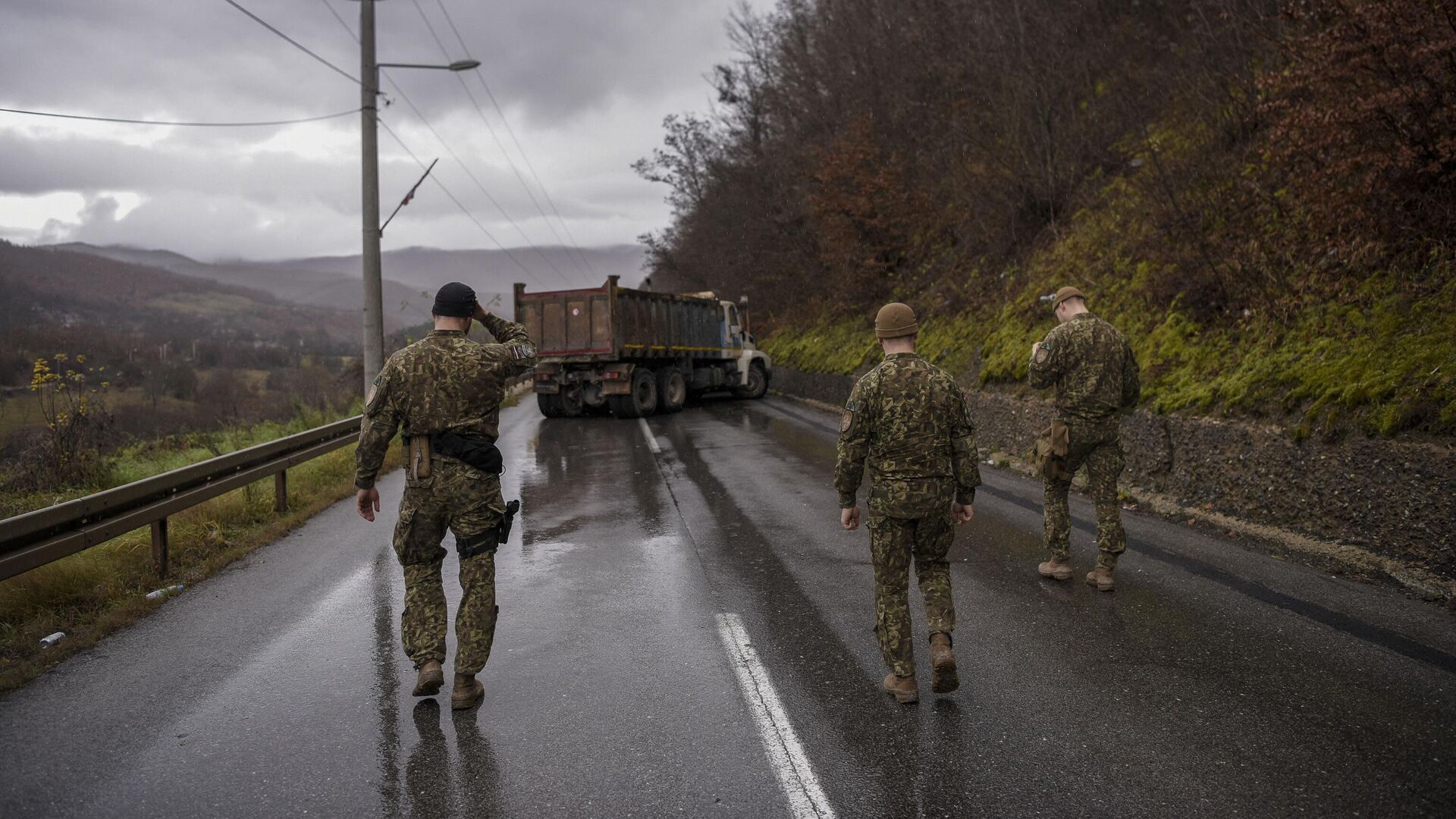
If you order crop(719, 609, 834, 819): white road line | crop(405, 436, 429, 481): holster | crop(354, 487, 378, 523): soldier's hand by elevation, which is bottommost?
crop(719, 609, 834, 819): white road line

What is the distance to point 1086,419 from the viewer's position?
597cm

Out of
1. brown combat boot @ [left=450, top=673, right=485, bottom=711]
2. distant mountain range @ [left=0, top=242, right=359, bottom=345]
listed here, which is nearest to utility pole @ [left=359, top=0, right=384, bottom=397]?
distant mountain range @ [left=0, top=242, right=359, bottom=345]

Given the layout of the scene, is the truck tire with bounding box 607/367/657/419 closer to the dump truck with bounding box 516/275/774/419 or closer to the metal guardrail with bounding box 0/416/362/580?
the dump truck with bounding box 516/275/774/419

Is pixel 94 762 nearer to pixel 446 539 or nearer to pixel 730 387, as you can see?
pixel 446 539

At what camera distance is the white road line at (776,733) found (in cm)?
325

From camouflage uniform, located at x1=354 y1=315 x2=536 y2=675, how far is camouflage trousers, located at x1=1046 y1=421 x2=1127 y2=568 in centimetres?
378

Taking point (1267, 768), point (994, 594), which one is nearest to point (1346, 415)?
point (994, 594)

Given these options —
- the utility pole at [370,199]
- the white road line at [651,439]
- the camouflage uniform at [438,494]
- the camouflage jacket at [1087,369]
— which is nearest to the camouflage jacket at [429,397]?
the camouflage uniform at [438,494]

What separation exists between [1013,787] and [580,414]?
18950 millimetres

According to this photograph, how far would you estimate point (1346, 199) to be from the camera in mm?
8836

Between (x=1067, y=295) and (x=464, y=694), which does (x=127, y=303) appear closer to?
(x=464, y=694)

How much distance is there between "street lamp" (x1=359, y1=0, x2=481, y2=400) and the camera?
14.9 metres

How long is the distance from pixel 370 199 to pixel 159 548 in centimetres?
972

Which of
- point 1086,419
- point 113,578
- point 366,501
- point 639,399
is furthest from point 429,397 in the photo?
point 639,399
